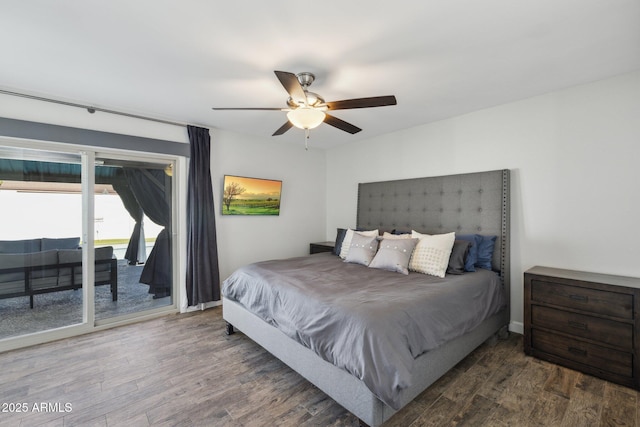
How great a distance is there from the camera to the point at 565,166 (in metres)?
2.72

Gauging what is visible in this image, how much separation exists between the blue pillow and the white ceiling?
147cm

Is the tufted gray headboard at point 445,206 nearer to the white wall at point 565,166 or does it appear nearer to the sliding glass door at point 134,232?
the white wall at point 565,166

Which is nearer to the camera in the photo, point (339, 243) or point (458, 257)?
point (458, 257)

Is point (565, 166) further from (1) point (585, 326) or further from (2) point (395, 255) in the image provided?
(2) point (395, 255)

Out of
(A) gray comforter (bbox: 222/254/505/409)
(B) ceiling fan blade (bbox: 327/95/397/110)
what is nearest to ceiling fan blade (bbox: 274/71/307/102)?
(B) ceiling fan blade (bbox: 327/95/397/110)

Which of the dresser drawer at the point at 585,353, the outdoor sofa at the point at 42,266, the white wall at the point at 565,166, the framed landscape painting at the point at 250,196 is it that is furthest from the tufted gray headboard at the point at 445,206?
the outdoor sofa at the point at 42,266

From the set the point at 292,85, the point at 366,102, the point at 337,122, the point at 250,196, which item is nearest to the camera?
the point at 292,85

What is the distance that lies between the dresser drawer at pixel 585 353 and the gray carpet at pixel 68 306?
418 cm

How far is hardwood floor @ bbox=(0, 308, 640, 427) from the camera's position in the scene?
1.80 m

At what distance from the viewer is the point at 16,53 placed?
2.10 meters

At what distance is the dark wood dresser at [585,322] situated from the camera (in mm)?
2084

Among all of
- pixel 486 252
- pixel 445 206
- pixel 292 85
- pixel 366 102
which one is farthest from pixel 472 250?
pixel 292 85

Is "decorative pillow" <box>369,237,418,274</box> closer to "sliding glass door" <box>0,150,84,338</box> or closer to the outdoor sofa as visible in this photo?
the outdoor sofa

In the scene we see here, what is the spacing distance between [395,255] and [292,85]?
6.35 ft
